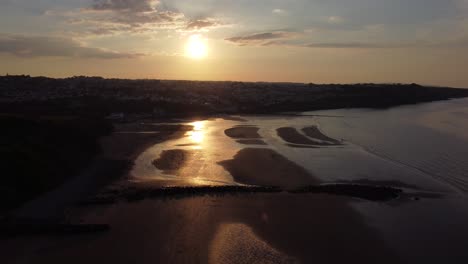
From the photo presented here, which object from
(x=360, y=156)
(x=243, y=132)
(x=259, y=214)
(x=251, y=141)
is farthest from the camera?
(x=243, y=132)

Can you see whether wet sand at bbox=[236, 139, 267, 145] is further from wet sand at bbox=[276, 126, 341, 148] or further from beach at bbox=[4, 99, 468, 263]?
beach at bbox=[4, 99, 468, 263]

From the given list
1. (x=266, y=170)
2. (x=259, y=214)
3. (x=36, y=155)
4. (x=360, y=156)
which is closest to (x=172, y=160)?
(x=266, y=170)

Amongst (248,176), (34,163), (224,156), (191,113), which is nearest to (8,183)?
(34,163)

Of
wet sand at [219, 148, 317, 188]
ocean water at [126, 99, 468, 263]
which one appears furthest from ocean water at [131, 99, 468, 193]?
wet sand at [219, 148, 317, 188]

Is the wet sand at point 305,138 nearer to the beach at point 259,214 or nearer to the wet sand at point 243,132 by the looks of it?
the wet sand at point 243,132

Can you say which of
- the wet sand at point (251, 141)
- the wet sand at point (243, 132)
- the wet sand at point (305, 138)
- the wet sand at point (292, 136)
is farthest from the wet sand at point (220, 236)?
the wet sand at point (243, 132)

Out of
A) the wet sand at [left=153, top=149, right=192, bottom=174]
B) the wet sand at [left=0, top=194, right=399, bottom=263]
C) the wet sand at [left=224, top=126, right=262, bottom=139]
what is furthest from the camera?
the wet sand at [left=224, top=126, right=262, bottom=139]

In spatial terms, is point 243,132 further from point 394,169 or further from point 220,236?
point 220,236
